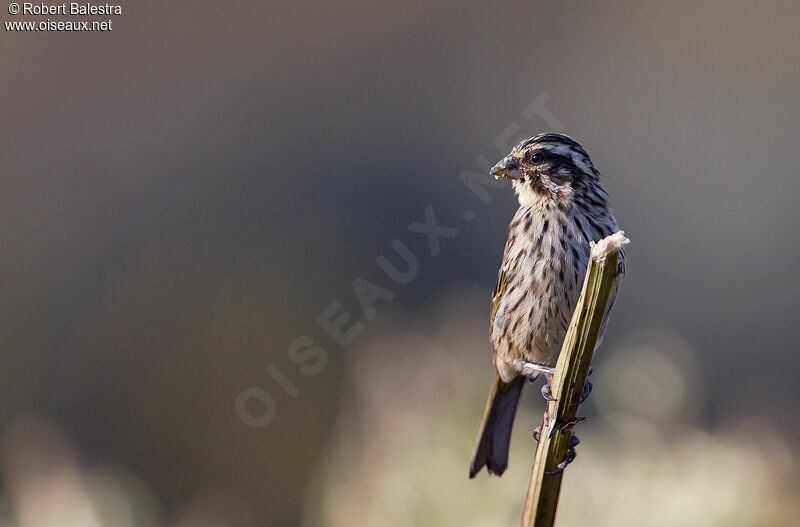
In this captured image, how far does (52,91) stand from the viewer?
7.59m

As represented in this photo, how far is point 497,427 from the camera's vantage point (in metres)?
3.14

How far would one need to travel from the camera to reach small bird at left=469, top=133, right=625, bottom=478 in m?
2.94

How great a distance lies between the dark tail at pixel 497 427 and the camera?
3.00m

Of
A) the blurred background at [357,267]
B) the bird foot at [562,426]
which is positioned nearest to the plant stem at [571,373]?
the bird foot at [562,426]

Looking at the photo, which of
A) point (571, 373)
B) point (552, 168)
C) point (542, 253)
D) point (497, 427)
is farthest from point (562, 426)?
point (552, 168)

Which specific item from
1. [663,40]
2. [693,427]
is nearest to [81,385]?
[693,427]

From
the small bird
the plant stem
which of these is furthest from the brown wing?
the plant stem

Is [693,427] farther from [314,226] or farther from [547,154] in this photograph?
[314,226]

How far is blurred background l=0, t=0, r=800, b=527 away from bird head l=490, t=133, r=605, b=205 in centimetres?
→ 66

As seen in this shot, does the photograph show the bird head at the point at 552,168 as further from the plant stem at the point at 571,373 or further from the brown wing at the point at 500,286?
the plant stem at the point at 571,373

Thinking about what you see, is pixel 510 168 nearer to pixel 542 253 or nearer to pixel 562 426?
pixel 542 253

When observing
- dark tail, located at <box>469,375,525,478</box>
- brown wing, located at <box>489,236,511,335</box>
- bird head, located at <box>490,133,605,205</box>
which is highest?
bird head, located at <box>490,133,605,205</box>

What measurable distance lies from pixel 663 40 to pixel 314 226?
3793 millimetres

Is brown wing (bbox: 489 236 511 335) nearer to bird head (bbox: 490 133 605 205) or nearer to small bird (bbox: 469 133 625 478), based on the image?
small bird (bbox: 469 133 625 478)
